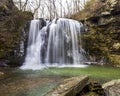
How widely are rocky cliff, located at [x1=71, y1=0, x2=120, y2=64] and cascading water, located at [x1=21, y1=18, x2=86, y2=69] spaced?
909mm

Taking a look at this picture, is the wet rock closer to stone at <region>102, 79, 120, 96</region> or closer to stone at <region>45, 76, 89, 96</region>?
stone at <region>45, 76, 89, 96</region>

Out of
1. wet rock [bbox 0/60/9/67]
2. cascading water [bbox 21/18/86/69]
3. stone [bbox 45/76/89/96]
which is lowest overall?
wet rock [bbox 0/60/9/67]

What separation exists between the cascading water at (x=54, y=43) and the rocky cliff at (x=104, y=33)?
0.91 metres

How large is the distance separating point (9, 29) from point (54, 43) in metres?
4.01

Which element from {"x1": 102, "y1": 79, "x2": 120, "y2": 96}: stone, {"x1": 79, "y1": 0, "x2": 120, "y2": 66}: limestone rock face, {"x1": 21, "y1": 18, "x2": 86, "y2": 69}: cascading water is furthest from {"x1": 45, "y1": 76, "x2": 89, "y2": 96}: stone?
{"x1": 79, "y1": 0, "x2": 120, "y2": 66}: limestone rock face

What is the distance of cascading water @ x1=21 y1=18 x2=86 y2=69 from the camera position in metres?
18.0

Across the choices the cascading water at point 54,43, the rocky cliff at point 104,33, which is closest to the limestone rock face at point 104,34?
the rocky cliff at point 104,33

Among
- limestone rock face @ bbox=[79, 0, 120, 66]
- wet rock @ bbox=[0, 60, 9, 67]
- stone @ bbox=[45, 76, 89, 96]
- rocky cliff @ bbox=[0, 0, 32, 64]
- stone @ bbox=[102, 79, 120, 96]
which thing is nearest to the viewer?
stone @ bbox=[45, 76, 89, 96]

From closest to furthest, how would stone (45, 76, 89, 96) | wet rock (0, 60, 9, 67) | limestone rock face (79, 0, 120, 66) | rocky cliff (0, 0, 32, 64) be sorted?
stone (45, 76, 89, 96) → wet rock (0, 60, 9, 67) → rocky cliff (0, 0, 32, 64) → limestone rock face (79, 0, 120, 66)

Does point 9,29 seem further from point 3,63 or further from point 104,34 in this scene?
point 104,34

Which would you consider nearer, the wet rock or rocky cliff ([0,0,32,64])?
the wet rock

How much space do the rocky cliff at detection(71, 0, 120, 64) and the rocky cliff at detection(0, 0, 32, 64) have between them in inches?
236

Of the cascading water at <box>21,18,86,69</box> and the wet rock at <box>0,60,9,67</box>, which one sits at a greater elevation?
the cascading water at <box>21,18,86,69</box>

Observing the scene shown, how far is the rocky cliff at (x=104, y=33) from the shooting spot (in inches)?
716
